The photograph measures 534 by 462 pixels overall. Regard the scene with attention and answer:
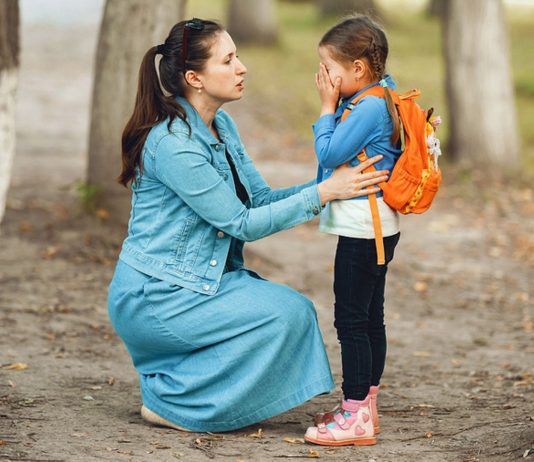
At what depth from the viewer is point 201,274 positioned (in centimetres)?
445

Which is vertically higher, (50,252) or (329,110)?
(329,110)

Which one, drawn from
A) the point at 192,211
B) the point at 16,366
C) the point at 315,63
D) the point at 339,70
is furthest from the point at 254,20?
the point at 339,70

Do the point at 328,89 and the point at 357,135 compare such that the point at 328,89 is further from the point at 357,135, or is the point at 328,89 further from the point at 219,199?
the point at 219,199

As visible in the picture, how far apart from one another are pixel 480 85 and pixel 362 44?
8.21m

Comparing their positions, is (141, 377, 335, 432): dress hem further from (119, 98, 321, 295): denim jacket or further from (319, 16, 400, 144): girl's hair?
(319, 16, 400, 144): girl's hair

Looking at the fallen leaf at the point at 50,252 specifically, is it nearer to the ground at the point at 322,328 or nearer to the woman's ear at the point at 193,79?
the ground at the point at 322,328

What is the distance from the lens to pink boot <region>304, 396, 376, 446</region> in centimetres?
435

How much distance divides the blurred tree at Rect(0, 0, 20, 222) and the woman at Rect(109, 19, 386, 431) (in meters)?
2.13

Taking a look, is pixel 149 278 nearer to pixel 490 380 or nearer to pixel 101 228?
pixel 490 380

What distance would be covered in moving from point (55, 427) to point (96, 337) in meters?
1.82

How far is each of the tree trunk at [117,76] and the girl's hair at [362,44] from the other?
3.64 meters

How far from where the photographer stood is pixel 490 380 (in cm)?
576

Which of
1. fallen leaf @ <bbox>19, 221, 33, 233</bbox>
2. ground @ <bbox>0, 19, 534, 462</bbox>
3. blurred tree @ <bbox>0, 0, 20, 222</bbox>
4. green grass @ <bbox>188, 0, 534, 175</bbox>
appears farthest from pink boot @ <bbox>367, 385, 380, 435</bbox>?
green grass @ <bbox>188, 0, 534, 175</bbox>

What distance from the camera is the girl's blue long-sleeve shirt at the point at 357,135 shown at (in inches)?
164
